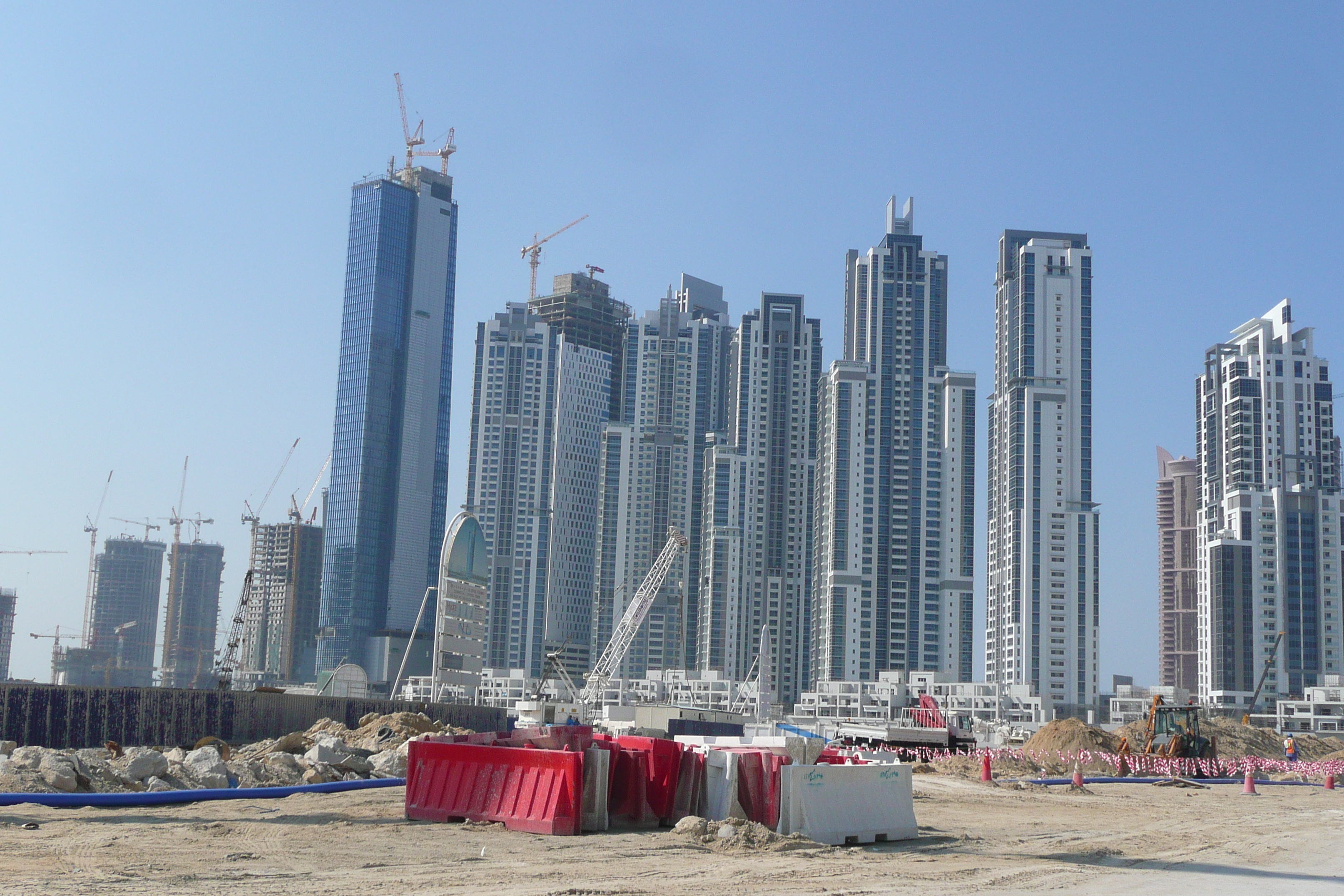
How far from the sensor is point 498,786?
1673 cm

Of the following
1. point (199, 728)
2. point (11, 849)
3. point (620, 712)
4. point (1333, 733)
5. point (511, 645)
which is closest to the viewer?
point (11, 849)

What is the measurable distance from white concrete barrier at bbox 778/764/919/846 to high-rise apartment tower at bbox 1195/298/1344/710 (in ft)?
470

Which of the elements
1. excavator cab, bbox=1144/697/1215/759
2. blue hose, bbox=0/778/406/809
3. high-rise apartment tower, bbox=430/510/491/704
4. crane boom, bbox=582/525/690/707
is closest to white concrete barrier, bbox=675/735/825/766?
blue hose, bbox=0/778/406/809

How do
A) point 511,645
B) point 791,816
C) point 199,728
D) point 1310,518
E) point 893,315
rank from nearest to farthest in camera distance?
1. point 791,816
2. point 199,728
3. point 1310,518
4. point 893,315
5. point 511,645

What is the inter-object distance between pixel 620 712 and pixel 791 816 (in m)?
74.0

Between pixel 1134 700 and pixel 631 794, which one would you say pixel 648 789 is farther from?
pixel 1134 700

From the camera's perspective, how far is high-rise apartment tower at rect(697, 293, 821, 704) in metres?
173

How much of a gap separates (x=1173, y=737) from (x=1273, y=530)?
395 ft

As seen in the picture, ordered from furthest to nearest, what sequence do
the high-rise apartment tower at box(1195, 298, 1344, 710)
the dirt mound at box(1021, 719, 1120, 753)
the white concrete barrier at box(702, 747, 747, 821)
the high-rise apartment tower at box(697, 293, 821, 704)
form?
the high-rise apartment tower at box(697, 293, 821, 704), the high-rise apartment tower at box(1195, 298, 1344, 710), the dirt mound at box(1021, 719, 1120, 753), the white concrete barrier at box(702, 747, 747, 821)

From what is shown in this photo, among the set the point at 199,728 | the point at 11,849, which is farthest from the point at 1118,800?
the point at 199,728

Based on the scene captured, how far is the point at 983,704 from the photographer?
135 meters

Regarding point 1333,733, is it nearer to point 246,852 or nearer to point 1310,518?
point 1310,518

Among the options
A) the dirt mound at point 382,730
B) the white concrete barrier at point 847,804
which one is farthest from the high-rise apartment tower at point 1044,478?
the white concrete barrier at point 847,804

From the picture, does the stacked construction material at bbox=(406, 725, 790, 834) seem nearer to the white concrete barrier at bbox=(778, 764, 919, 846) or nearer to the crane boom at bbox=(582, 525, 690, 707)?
the white concrete barrier at bbox=(778, 764, 919, 846)
